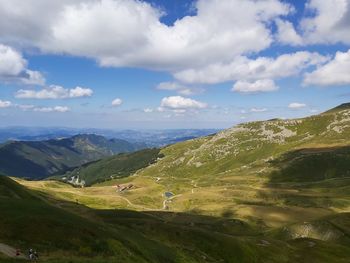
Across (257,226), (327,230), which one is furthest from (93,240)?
(257,226)

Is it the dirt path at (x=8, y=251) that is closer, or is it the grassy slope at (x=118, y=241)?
the dirt path at (x=8, y=251)

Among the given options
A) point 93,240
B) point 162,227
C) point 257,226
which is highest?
point 93,240

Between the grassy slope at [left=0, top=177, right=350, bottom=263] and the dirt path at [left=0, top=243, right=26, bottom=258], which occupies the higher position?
the dirt path at [left=0, top=243, right=26, bottom=258]

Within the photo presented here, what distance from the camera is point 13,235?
61625 mm

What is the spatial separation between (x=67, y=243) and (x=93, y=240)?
5.65 meters

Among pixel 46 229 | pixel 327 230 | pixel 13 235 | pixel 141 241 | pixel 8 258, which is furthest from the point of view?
pixel 327 230

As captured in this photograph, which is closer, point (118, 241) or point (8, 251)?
point (8, 251)

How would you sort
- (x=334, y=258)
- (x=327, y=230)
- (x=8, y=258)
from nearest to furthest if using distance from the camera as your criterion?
(x=8, y=258), (x=334, y=258), (x=327, y=230)

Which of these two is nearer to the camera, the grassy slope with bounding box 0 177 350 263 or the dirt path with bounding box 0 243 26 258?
the dirt path with bounding box 0 243 26 258

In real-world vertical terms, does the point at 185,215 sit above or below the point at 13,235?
below

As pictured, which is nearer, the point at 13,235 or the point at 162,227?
the point at 13,235

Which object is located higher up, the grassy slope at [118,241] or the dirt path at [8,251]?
the dirt path at [8,251]

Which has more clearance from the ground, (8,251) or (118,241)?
(8,251)

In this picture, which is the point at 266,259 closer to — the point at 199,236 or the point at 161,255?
the point at 199,236
